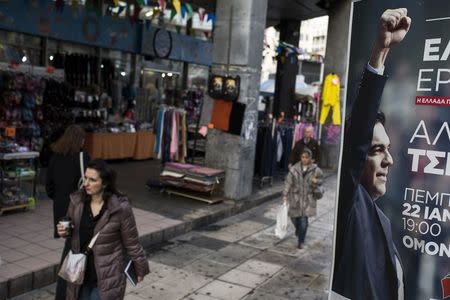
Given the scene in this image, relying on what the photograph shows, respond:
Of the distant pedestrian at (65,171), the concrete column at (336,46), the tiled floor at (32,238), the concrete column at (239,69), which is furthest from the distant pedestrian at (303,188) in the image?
the concrete column at (336,46)

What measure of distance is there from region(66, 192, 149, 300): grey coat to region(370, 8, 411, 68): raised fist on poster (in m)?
2.38

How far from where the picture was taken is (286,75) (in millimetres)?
18797

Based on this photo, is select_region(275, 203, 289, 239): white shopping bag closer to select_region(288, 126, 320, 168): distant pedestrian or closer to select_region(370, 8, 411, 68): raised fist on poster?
select_region(288, 126, 320, 168): distant pedestrian

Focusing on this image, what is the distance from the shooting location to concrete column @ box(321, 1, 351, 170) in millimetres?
17078

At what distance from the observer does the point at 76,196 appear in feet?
13.4

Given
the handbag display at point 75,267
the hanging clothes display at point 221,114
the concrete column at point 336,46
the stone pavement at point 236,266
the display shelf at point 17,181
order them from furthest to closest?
the concrete column at point 336,46, the hanging clothes display at point 221,114, the display shelf at point 17,181, the stone pavement at point 236,266, the handbag display at point 75,267

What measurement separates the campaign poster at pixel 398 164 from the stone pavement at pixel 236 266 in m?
3.76

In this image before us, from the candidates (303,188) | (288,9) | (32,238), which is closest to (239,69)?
(303,188)

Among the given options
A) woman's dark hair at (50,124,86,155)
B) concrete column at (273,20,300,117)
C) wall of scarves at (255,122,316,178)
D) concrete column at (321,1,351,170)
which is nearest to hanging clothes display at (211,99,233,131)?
wall of scarves at (255,122,316,178)

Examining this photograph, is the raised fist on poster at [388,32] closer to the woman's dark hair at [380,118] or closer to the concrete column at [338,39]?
the woman's dark hair at [380,118]

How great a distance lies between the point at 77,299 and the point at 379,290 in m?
2.56

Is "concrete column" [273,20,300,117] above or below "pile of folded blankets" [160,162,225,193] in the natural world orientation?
above

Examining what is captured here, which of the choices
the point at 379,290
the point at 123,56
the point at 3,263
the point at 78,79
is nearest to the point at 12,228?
the point at 3,263

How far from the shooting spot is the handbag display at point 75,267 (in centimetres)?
380
